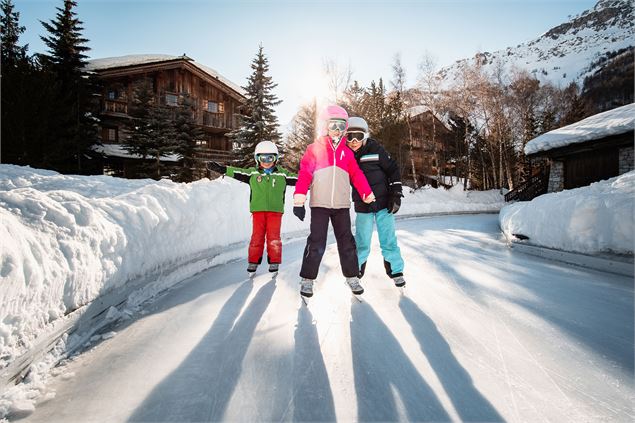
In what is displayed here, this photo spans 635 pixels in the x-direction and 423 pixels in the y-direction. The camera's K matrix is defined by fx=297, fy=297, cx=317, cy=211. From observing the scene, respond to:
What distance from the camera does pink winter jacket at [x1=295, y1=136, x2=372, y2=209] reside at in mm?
3107

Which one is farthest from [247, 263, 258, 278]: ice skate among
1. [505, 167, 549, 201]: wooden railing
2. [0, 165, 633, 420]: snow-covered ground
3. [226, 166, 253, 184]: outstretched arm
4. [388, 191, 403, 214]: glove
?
[505, 167, 549, 201]: wooden railing

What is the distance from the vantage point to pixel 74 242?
2.04 m

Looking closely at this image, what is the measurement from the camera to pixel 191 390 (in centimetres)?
154

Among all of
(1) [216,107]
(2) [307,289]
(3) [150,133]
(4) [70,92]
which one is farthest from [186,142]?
(2) [307,289]

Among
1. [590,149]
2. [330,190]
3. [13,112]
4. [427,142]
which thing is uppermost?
[427,142]

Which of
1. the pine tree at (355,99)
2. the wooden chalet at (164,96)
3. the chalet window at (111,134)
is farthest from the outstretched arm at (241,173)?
the chalet window at (111,134)

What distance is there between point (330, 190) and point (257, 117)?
1895cm

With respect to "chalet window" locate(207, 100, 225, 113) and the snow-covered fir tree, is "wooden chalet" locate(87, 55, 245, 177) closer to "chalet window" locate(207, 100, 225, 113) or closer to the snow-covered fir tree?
"chalet window" locate(207, 100, 225, 113)

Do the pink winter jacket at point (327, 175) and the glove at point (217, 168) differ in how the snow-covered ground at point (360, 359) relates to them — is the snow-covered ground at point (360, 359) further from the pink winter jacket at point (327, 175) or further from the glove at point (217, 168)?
the glove at point (217, 168)

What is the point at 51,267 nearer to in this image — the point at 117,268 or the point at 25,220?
the point at 25,220

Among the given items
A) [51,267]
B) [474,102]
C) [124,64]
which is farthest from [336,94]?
[51,267]

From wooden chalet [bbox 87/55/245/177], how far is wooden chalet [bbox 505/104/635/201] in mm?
18957

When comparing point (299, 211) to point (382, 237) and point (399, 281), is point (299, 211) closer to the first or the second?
point (382, 237)

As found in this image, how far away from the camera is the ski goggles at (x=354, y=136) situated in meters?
3.50
